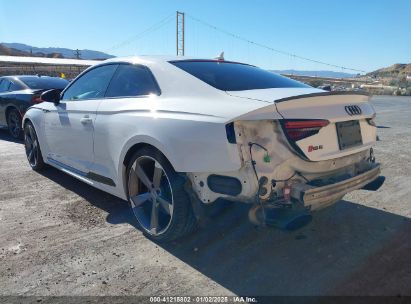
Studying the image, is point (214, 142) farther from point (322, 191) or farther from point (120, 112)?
point (120, 112)

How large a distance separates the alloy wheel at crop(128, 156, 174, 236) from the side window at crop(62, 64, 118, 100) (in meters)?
1.10

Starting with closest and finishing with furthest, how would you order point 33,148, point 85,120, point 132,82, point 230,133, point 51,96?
point 230,133 → point 132,82 → point 85,120 → point 51,96 → point 33,148

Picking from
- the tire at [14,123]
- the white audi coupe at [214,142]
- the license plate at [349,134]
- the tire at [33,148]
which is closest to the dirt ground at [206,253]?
the white audi coupe at [214,142]

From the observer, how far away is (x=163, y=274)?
2.79m

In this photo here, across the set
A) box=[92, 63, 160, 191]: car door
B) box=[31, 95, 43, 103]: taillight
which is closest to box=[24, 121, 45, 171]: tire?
box=[92, 63, 160, 191]: car door

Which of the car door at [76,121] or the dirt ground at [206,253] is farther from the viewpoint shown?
the car door at [76,121]

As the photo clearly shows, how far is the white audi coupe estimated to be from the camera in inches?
103

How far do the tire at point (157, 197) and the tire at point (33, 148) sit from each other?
8.35 feet

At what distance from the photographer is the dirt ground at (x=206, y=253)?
2.62 meters

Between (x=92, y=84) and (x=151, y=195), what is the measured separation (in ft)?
5.72

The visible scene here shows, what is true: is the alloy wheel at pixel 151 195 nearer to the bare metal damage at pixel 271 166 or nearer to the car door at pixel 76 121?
the bare metal damage at pixel 271 166

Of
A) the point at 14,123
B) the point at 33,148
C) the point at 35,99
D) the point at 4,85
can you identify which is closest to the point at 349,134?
the point at 33,148

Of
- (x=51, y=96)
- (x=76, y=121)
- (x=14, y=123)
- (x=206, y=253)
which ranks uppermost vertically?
(x=51, y=96)

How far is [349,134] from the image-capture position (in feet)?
9.82
